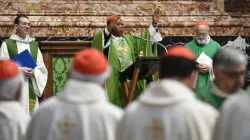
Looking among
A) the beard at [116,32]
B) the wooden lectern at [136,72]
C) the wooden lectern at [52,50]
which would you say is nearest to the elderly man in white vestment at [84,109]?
the wooden lectern at [136,72]

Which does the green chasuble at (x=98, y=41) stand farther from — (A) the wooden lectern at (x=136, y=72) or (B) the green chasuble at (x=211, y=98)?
(B) the green chasuble at (x=211, y=98)

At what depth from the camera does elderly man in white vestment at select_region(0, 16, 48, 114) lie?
12.2 m

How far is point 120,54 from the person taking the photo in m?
12.8

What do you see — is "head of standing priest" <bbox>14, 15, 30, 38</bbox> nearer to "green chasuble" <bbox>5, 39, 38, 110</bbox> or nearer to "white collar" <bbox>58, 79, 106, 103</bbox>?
"green chasuble" <bbox>5, 39, 38, 110</bbox>

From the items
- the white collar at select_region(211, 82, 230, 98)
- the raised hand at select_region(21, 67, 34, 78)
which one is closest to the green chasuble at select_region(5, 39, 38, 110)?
the raised hand at select_region(21, 67, 34, 78)

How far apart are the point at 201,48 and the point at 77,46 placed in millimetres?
2017

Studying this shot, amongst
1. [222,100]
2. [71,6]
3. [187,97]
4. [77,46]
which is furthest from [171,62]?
[71,6]

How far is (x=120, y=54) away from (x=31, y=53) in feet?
4.47

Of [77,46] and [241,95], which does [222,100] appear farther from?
[77,46]

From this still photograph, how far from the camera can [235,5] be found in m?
15.0

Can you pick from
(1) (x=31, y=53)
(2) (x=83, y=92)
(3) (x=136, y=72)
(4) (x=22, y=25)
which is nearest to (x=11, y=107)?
(2) (x=83, y=92)

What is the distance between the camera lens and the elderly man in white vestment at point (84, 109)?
5.80 m

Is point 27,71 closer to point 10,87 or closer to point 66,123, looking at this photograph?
point 10,87

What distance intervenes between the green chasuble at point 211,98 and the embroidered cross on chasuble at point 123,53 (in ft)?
18.9
